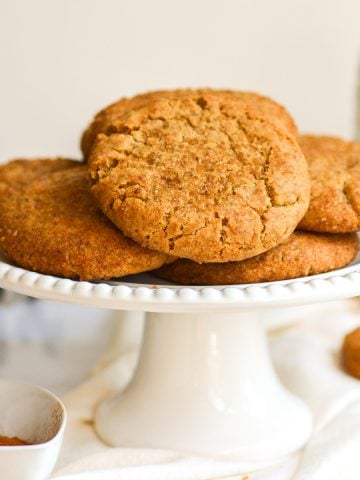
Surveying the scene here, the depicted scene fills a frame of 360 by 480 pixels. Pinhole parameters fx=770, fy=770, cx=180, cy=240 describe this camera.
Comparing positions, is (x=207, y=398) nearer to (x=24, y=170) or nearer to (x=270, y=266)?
(x=270, y=266)

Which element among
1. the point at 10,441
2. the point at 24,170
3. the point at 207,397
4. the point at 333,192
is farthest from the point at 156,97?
the point at 10,441

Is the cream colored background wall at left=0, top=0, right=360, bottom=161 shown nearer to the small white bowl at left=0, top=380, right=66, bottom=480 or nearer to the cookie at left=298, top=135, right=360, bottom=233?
the cookie at left=298, top=135, right=360, bottom=233

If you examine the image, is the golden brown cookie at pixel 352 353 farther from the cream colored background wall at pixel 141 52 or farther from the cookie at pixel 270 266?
the cream colored background wall at pixel 141 52

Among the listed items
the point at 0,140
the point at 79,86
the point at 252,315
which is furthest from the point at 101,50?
the point at 252,315

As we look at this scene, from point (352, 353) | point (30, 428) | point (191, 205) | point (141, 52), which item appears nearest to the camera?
point (191, 205)

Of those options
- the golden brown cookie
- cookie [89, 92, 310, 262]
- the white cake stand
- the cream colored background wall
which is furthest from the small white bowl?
the cream colored background wall
